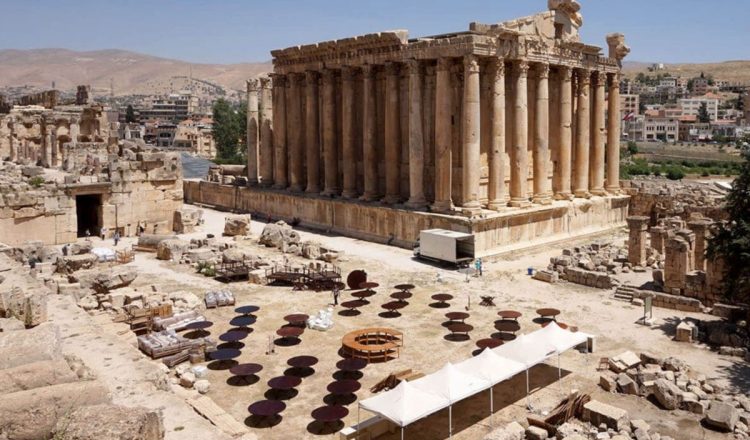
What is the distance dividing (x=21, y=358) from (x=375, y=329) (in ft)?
32.9

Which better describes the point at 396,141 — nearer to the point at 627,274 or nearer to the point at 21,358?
the point at 627,274

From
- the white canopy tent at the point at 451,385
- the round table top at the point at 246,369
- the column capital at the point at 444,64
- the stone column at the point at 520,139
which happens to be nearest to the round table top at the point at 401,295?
the round table top at the point at 246,369

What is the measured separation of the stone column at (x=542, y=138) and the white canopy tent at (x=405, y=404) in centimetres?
2335

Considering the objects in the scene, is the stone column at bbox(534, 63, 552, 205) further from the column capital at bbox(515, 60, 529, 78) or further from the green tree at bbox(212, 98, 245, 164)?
the green tree at bbox(212, 98, 245, 164)

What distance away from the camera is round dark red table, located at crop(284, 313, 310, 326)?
20.5 m

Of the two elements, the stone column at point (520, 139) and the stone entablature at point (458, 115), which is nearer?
the stone entablature at point (458, 115)

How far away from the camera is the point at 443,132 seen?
105 feet

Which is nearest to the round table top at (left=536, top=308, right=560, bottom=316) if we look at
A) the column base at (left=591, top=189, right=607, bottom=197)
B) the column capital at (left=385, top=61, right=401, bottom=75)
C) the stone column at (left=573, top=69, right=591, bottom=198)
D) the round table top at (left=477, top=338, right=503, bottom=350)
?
the round table top at (left=477, top=338, right=503, bottom=350)

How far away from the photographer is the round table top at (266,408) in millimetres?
13805

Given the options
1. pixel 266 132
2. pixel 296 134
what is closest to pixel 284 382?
pixel 296 134

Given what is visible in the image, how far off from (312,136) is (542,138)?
1504 centimetres

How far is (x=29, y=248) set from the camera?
29.3 metres

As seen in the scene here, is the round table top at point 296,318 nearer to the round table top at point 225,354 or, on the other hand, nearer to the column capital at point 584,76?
the round table top at point 225,354

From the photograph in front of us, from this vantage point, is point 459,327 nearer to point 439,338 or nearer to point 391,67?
point 439,338
